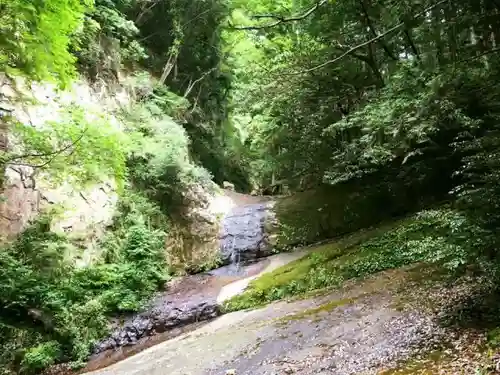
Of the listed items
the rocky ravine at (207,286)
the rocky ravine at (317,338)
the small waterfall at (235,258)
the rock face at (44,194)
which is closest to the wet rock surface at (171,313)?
the rocky ravine at (207,286)


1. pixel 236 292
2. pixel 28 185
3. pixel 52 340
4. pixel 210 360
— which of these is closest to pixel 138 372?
pixel 210 360

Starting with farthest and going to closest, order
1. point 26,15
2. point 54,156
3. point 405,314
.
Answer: point 54,156 < point 405,314 < point 26,15

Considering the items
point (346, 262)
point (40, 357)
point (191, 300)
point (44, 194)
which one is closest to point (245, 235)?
point (191, 300)

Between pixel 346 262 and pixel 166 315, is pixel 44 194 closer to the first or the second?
pixel 166 315

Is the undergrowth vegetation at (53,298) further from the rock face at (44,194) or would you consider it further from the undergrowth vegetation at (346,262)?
the undergrowth vegetation at (346,262)

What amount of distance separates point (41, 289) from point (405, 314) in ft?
24.8

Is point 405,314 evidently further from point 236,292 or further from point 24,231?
point 24,231

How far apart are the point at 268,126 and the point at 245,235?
4126mm

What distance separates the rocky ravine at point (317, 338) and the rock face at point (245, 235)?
460 centimetres

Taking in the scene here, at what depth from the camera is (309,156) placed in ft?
47.5

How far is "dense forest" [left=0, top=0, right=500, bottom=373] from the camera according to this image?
5.48m

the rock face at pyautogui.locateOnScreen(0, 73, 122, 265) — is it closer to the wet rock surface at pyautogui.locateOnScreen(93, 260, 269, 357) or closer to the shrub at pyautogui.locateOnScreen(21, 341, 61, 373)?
the wet rock surface at pyautogui.locateOnScreen(93, 260, 269, 357)

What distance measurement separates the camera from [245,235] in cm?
1463

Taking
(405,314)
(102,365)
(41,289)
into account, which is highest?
(41,289)
